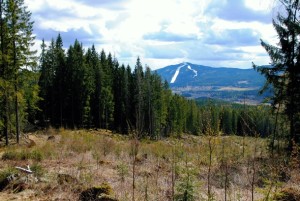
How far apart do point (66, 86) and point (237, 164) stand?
44511mm

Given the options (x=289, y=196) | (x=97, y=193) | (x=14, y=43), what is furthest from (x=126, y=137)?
(x=289, y=196)

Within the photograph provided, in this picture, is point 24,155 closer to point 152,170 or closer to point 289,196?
point 152,170

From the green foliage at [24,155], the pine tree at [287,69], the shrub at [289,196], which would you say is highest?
the pine tree at [287,69]

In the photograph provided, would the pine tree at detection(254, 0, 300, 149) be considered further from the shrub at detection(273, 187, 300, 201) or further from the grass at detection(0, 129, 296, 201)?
the shrub at detection(273, 187, 300, 201)

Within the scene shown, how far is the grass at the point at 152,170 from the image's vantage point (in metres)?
6.80

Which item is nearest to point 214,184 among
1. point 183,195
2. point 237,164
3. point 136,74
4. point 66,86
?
point 237,164

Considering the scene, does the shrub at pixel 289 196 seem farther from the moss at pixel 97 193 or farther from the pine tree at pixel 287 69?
the pine tree at pixel 287 69

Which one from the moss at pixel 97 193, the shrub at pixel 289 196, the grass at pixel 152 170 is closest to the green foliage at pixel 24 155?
Result: the grass at pixel 152 170

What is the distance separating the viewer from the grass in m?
6.80

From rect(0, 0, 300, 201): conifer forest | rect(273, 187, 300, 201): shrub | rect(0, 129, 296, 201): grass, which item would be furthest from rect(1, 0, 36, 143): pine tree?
rect(273, 187, 300, 201): shrub

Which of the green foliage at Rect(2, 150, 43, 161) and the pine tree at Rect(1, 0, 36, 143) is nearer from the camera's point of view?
the green foliage at Rect(2, 150, 43, 161)

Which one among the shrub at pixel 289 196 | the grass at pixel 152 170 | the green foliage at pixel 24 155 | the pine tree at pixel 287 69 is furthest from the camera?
the pine tree at pixel 287 69

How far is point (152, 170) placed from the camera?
10.9m

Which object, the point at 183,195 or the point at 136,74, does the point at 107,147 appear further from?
the point at 136,74
